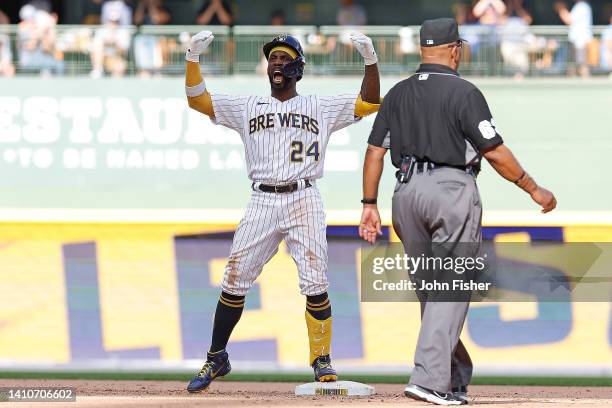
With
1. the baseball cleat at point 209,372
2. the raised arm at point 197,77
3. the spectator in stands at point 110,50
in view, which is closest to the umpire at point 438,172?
the raised arm at point 197,77

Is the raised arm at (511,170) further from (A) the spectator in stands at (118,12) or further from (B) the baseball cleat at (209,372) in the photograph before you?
(A) the spectator in stands at (118,12)

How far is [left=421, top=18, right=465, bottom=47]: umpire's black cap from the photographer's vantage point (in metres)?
6.22

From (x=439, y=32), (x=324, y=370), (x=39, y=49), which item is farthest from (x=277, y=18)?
(x=439, y=32)

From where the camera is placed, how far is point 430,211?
242 inches

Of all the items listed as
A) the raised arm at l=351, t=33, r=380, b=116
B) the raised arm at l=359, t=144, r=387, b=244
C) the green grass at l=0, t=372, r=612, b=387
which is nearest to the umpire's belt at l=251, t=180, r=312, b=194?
the raised arm at l=351, t=33, r=380, b=116

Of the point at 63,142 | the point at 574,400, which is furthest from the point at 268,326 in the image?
the point at 63,142

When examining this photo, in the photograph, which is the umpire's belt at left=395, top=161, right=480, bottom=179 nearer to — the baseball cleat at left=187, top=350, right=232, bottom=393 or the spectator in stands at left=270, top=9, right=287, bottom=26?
the baseball cleat at left=187, top=350, right=232, bottom=393

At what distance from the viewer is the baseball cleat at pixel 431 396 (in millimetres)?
6052

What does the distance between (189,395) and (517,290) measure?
7.80 feet

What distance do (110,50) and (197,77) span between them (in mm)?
11352

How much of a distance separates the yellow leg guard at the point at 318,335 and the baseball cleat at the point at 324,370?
0.11ft

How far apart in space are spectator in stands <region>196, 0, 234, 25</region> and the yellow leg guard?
12.9m

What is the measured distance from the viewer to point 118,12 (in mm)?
19141

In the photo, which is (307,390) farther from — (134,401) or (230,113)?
(230,113)
